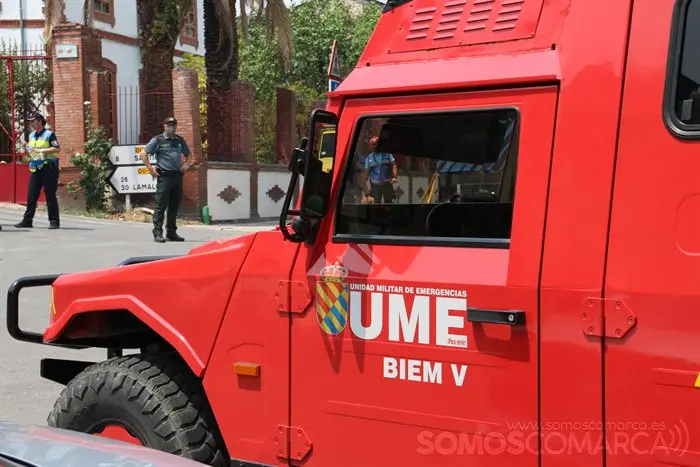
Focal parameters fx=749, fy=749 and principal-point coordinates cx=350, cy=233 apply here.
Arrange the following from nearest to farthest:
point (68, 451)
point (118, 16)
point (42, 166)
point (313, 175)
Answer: point (68, 451) → point (313, 175) → point (42, 166) → point (118, 16)

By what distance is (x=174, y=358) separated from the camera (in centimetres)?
342

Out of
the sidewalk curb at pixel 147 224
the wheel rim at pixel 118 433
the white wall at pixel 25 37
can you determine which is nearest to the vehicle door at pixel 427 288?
the wheel rim at pixel 118 433

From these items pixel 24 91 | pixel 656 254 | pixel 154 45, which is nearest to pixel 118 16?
pixel 24 91

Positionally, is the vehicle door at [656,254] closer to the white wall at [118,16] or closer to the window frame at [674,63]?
the window frame at [674,63]

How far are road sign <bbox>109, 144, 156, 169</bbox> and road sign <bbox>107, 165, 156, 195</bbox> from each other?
4.5 inches

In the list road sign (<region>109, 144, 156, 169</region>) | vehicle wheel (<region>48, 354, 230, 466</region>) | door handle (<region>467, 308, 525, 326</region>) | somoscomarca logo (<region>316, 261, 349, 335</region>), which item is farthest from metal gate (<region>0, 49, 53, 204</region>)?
door handle (<region>467, 308, 525, 326</region>)

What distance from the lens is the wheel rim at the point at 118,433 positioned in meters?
3.24

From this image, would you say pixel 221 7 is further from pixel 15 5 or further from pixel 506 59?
pixel 506 59

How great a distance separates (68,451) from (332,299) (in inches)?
41.1

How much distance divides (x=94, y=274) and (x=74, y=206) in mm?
14704

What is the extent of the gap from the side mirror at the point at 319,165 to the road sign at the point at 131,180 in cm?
1497

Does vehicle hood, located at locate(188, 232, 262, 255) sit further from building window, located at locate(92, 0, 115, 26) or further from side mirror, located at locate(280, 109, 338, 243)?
building window, located at locate(92, 0, 115, 26)

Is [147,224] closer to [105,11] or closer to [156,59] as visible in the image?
[156,59]

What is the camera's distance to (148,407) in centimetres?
320
